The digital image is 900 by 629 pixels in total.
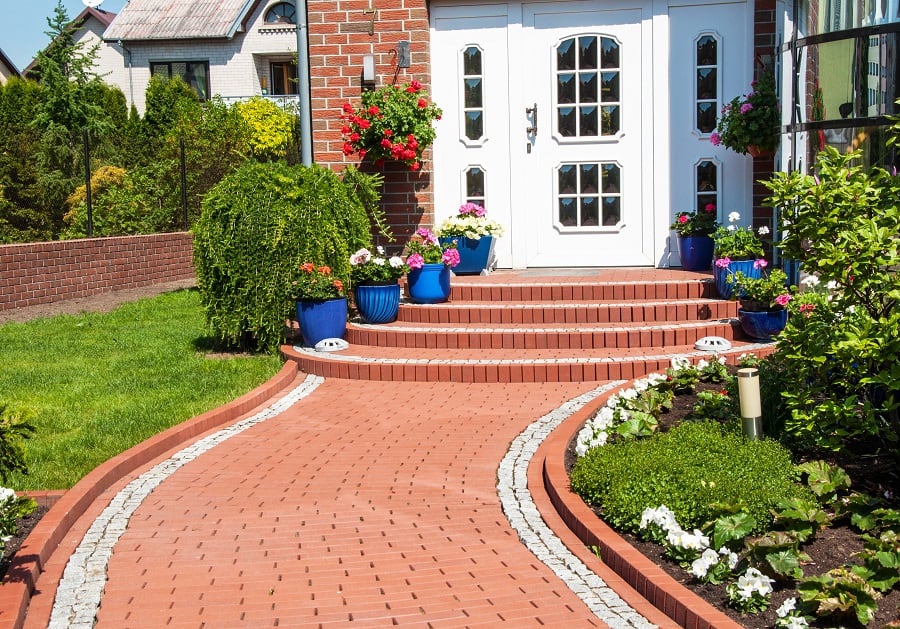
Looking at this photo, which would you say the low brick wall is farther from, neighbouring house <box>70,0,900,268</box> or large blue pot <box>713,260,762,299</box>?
large blue pot <box>713,260,762,299</box>

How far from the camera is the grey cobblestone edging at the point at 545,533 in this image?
4176mm

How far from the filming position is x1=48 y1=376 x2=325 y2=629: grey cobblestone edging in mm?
4332

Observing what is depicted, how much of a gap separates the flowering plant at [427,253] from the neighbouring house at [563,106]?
141 centimetres

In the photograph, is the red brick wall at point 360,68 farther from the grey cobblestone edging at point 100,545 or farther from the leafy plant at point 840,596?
the leafy plant at point 840,596

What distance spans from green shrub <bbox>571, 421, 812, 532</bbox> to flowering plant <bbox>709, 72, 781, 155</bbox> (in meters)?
5.53

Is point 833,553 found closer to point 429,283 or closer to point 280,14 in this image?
point 429,283

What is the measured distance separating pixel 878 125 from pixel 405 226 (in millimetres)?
5030

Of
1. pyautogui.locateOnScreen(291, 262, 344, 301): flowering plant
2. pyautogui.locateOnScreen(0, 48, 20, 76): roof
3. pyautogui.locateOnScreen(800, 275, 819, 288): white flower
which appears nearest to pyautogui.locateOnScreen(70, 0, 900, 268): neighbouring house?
pyautogui.locateOnScreen(800, 275, 819, 288): white flower

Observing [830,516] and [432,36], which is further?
[432,36]

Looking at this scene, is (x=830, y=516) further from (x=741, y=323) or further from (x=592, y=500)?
(x=741, y=323)

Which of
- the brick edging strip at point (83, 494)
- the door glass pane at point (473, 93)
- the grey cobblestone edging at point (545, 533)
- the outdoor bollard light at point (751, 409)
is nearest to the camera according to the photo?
the grey cobblestone edging at point (545, 533)

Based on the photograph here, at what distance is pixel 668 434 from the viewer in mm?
5707

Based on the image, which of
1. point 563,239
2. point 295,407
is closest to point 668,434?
point 295,407

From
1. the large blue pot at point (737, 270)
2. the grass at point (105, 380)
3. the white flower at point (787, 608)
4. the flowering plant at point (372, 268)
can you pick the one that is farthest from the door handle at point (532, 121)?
the white flower at point (787, 608)
